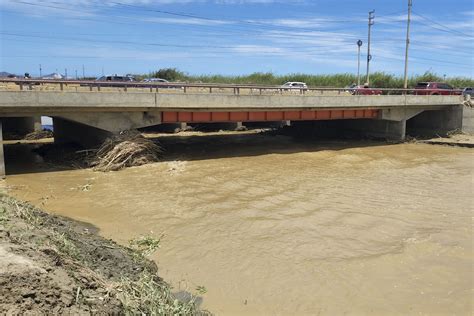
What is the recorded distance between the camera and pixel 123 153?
18.3 meters

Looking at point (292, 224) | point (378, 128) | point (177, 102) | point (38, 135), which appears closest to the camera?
point (292, 224)

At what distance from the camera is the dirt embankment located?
3777 millimetres

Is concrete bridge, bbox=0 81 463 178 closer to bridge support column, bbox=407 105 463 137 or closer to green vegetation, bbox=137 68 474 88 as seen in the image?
bridge support column, bbox=407 105 463 137

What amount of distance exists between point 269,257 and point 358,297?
208 centimetres

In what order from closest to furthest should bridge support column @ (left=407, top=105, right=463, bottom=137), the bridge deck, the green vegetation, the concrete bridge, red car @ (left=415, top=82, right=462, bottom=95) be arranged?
1. the bridge deck
2. the concrete bridge
3. bridge support column @ (left=407, top=105, right=463, bottom=137)
4. red car @ (left=415, top=82, right=462, bottom=95)
5. the green vegetation

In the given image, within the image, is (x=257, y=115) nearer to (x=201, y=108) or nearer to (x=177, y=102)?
(x=201, y=108)

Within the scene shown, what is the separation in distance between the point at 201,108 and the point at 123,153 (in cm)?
462

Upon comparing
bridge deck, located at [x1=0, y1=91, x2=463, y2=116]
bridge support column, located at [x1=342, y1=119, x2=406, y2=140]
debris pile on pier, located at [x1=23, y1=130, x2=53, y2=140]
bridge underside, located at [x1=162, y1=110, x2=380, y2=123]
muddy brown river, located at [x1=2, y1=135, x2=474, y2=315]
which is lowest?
muddy brown river, located at [x1=2, y1=135, x2=474, y2=315]

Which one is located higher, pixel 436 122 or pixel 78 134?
pixel 436 122

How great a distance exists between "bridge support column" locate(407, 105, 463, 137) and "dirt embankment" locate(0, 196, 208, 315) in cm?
2952

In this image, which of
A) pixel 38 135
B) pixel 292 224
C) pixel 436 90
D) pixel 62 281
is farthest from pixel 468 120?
pixel 62 281

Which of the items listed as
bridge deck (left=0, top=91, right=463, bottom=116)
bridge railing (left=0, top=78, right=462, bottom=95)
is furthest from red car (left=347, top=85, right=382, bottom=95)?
bridge deck (left=0, top=91, right=463, bottom=116)

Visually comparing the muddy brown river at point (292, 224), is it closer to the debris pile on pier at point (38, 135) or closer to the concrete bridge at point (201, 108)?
the concrete bridge at point (201, 108)

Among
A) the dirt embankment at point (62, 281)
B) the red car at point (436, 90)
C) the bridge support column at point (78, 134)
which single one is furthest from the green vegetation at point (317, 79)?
the dirt embankment at point (62, 281)
